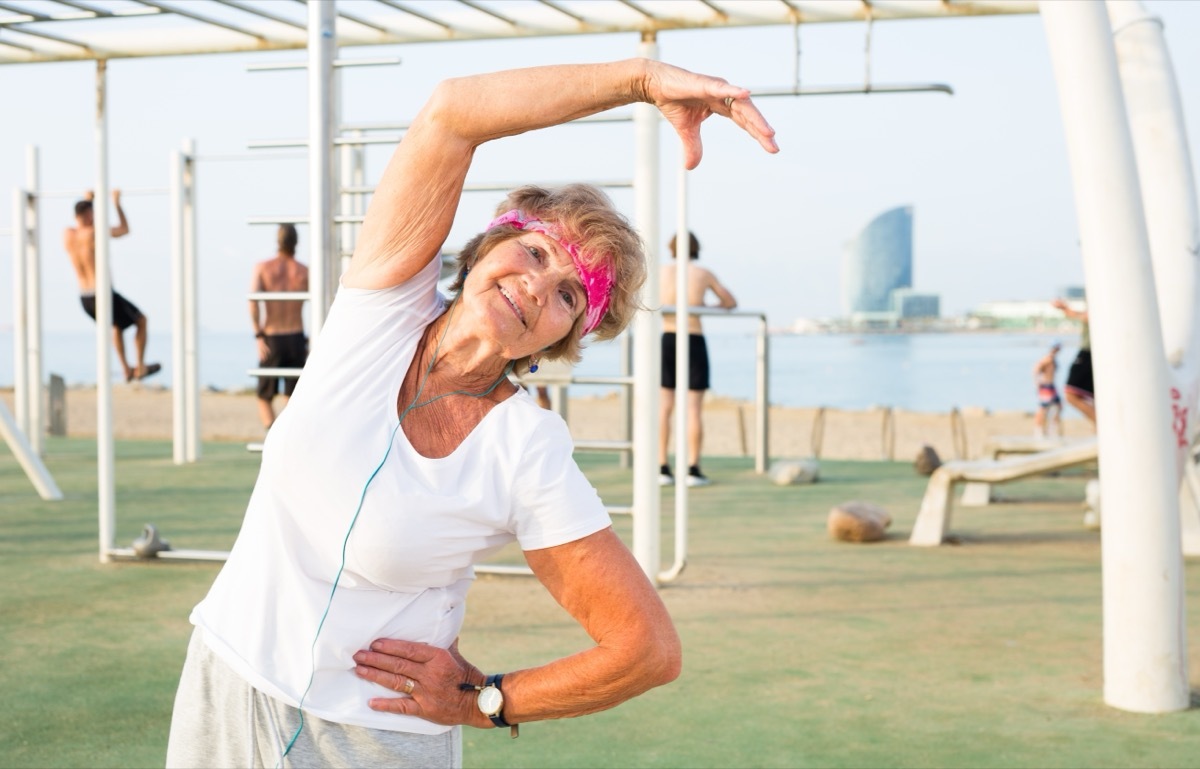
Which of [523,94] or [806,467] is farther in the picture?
[806,467]

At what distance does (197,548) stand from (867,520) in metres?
3.57

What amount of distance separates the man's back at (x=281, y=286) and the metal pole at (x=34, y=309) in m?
2.15

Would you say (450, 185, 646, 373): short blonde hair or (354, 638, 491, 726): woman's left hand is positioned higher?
(450, 185, 646, 373): short blonde hair

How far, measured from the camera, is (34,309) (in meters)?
10.8

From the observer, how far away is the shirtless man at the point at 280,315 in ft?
31.9

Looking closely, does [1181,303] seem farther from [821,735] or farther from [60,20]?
[60,20]

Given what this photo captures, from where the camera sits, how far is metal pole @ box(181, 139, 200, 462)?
33.8ft

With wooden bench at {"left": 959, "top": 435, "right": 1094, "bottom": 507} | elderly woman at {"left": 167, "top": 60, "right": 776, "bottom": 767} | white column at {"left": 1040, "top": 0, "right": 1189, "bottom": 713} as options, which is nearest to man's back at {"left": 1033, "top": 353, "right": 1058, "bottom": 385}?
wooden bench at {"left": 959, "top": 435, "right": 1094, "bottom": 507}

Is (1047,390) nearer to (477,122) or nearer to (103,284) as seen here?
(103,284)

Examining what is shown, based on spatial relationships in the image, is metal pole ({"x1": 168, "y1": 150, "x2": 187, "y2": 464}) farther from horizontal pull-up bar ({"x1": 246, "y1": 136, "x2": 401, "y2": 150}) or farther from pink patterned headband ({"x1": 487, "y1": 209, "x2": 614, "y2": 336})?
pink patterned headband ({"x1": 487, "y1": 209, "x2": 614, "y2": 336})

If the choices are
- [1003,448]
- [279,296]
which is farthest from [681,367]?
[1003,448]

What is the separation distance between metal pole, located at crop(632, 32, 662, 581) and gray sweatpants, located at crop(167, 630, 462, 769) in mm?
3514

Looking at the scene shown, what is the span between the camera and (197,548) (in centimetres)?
671

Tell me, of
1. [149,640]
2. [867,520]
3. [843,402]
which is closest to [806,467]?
[867,520]
